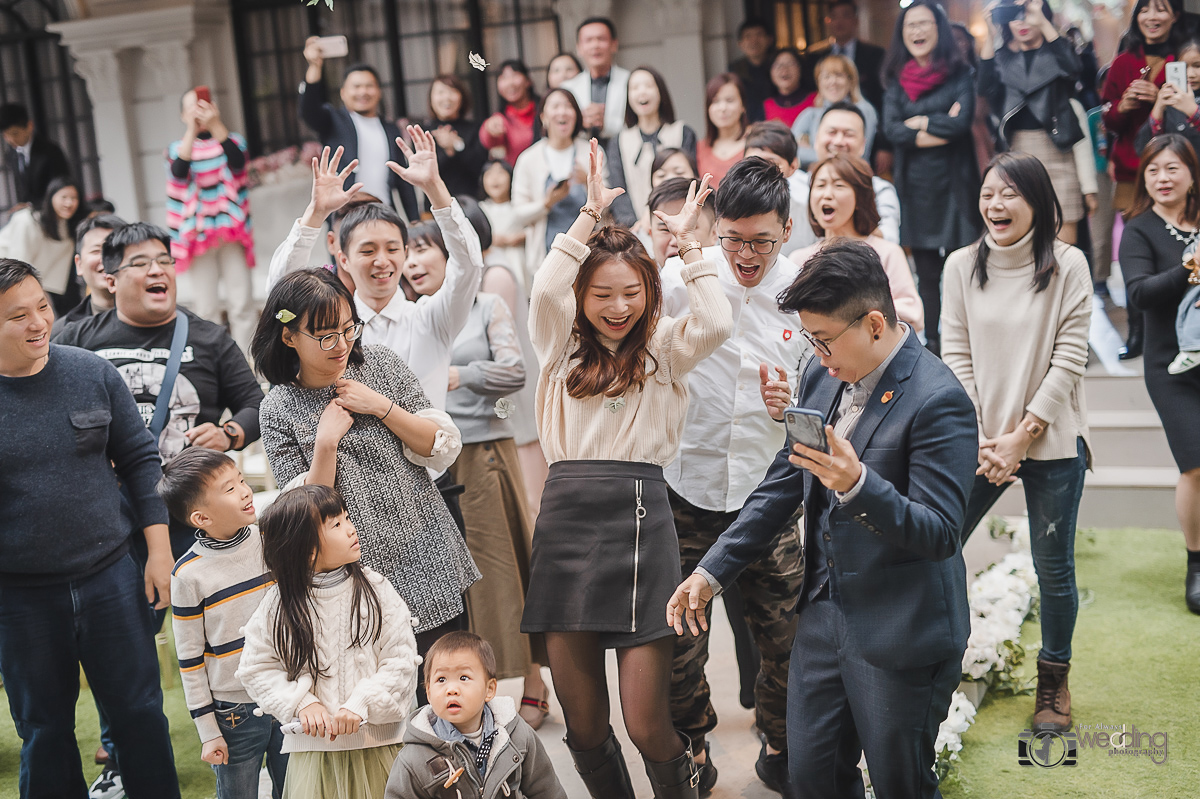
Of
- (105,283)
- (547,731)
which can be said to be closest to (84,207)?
(105,283)

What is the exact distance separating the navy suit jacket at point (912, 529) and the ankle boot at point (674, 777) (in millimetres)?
685

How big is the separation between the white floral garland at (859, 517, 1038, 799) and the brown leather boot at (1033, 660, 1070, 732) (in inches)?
8.4

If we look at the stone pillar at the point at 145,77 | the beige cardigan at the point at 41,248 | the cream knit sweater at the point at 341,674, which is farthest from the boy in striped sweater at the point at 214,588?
the stone pillar at the point at 145,77

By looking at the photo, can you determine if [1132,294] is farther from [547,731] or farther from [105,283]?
[105,283]

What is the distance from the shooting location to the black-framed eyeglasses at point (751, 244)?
10.0 ft

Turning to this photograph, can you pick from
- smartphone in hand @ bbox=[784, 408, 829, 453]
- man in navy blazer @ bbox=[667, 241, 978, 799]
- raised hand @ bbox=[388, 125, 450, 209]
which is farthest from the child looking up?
raised hand @ bbox=[388, 125, 450, 209]

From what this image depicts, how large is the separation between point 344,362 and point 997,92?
15.4 ft

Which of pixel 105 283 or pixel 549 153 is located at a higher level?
pixel 549 153

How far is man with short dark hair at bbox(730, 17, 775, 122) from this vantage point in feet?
23.1

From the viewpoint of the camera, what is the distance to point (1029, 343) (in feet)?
11.4

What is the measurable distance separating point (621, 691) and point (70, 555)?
5.14 ft

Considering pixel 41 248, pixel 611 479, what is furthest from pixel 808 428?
pixel 41 248

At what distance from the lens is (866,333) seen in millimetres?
2260

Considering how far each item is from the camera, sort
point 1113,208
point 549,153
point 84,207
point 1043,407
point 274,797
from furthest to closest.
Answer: point 84,207
point 1113,208
point 549,153
point 1043,407
point 274,797
